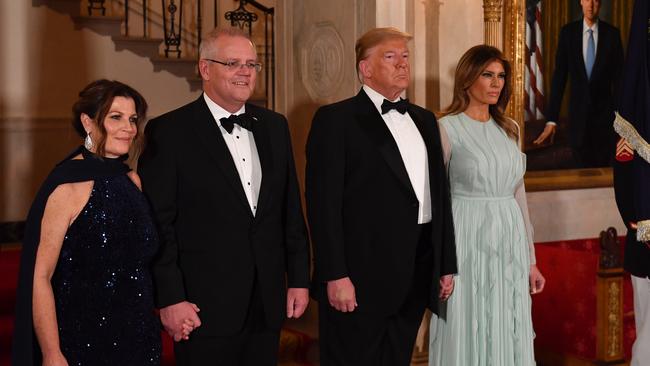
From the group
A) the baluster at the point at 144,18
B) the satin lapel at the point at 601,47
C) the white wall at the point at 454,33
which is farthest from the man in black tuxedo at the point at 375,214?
the baluster at the point at 144,18

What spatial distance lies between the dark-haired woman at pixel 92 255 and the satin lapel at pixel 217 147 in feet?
1.14

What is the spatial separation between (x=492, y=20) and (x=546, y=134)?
4.69ft

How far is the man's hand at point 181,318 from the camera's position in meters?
3.37

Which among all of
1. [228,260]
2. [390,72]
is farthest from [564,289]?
[228,260]

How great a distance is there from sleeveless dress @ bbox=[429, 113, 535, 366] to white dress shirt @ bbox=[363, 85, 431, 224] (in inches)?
17.0

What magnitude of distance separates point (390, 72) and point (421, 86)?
174cm

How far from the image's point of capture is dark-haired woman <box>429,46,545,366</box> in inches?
174

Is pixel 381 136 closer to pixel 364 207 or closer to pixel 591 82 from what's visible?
pixel 364 207

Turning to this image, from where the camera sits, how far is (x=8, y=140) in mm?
7336

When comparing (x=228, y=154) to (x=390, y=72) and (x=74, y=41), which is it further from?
(x=74, y=41)

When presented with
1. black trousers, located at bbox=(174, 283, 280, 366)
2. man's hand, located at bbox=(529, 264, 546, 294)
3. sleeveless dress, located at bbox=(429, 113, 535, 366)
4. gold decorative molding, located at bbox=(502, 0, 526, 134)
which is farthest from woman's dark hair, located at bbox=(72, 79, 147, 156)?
gold decorative molding, located at bbox=(502, 0, 526, 134)

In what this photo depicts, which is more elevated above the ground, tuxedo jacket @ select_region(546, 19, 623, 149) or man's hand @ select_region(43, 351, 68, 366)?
tuxedo jacket @ select_region(546, 19, 623, 149)

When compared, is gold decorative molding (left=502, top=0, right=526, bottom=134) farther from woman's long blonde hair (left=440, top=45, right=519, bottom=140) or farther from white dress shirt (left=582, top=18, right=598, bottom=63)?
woman's long blonde hair (left=440, top=45, right=519, bottom=140)

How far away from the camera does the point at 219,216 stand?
348 cm
